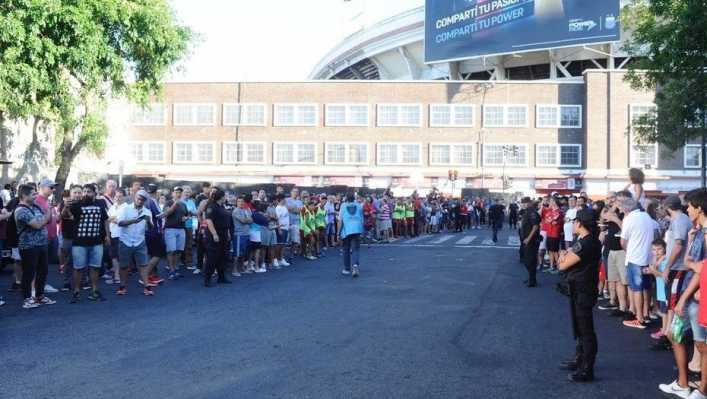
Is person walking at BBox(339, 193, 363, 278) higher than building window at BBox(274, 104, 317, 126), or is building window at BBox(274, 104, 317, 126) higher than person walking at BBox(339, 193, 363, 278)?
building window at BBox(274, 104, 317, 126)

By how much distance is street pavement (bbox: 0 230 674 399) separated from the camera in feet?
20.7

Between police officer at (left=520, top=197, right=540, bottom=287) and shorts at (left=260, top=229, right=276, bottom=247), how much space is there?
6221 millimetres

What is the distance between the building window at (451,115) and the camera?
59688 millimetres

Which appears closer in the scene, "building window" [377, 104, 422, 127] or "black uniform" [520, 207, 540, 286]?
"black uniform" [520, 207, 540, 286]

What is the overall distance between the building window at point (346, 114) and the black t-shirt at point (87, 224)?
50.1 m

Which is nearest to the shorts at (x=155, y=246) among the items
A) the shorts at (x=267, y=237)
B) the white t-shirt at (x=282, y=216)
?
the shorts at (x=267, y=237)

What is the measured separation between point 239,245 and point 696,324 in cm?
1109

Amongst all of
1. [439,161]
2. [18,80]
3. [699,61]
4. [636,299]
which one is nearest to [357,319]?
[636,299]

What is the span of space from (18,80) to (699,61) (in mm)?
19267

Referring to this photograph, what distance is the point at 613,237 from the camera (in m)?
10.9

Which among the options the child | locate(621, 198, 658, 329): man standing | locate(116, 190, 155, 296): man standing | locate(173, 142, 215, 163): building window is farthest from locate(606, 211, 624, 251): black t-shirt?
locate(173, 142, 215, 163): building window

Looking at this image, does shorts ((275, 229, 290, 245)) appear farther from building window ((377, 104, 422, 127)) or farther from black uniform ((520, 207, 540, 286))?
building window ((377, 104, 422, 127))

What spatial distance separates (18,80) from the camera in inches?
828

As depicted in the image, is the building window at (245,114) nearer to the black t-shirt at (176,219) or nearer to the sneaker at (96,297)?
the black t-shirt at (176,219)
